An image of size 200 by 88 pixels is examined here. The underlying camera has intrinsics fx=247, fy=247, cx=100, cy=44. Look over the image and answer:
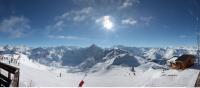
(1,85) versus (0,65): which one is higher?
(0,65)

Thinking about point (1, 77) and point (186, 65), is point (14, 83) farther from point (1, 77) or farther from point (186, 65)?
point (186, 65)

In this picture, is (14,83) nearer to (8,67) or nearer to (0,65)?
(8,67)

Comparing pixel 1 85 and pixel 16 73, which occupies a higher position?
pixel 16 73

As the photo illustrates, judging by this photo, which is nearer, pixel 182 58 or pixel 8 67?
pixel 8 67

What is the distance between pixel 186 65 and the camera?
71.4m

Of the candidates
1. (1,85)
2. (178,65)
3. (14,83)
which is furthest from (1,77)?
(178,65)

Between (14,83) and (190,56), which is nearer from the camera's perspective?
(14,83)

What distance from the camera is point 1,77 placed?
11477mm

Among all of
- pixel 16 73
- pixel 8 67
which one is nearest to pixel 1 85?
pixel 8 67

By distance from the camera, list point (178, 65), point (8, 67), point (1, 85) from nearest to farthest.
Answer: point (8, 67) → point (1, 85) → point (178, 65)

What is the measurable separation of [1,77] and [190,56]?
6797 cm

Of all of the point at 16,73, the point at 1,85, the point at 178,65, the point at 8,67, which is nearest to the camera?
the point at 16,73

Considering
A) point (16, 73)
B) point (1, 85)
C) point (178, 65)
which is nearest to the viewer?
point (16, 73)

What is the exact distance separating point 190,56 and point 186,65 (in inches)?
117
